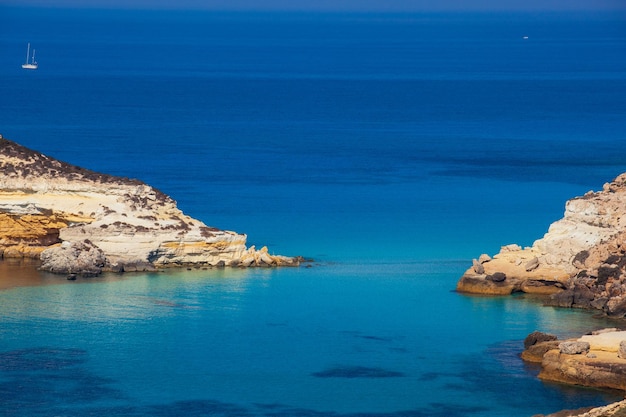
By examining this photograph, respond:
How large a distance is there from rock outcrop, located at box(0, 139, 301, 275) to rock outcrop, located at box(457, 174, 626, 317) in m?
7.49

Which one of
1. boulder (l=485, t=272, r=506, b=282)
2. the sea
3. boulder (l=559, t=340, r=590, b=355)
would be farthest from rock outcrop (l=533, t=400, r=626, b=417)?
boulder (l=485, t=272, r=506, b=282)

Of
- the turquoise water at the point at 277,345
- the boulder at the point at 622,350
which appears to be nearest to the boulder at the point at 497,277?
the turquoise water at the point at 277,345

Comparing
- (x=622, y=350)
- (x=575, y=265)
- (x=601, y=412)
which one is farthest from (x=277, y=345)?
(x=601, y=412)

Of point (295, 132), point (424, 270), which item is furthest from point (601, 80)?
point (424, 270)

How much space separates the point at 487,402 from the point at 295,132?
67.5 m

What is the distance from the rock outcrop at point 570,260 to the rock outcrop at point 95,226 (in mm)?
7489

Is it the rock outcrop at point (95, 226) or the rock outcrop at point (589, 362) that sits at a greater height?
the rock outcrop at point (95, 226)

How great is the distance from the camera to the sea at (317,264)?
40594 mm

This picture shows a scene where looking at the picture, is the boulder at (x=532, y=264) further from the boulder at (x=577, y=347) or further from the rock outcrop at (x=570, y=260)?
the boulder at (x=577, y=347)

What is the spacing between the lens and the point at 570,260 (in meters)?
50.0

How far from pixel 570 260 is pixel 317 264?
9523 millimetres

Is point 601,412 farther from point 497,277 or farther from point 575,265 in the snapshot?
point 497,277

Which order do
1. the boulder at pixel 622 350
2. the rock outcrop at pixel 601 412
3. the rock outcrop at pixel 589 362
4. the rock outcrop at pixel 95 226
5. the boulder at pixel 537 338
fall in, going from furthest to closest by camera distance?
1. the rock outcrop at pixel 95 226
2. the boulder at pixel 537 338
3. the boulder at pixel 622 350
4. the rock outcrop at pixel 589 362
5. the rock outcrop at pixel 601 412

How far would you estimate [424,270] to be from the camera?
55875 millimetres
